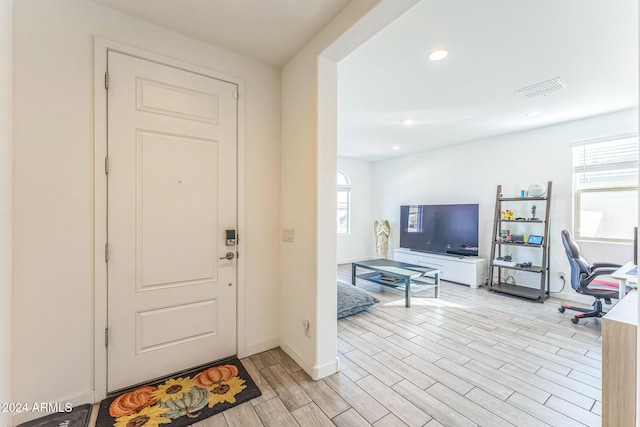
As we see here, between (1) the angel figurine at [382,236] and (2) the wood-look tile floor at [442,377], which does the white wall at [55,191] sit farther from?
(1) the angel figurine at [382,236]

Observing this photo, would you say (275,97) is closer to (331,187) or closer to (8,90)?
(331,187)

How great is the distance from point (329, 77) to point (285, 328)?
7.17 feet

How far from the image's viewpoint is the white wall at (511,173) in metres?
3.75

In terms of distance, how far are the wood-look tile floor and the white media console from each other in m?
1.32

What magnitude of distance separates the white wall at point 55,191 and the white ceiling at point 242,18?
0.18m

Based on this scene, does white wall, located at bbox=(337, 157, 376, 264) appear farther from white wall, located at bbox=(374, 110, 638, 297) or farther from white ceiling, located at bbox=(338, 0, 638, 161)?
white ceiling, located at bbox=(338, 0, 638, 161)

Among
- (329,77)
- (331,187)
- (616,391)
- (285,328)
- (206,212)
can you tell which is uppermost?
(329,77)

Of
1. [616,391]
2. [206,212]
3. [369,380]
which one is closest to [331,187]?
[206,212]

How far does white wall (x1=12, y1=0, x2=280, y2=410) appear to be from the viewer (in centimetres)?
155

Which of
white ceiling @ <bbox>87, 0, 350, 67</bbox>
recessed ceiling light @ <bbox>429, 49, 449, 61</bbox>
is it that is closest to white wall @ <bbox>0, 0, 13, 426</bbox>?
white ceiling @ <bbox>87, 0, 350, 67</bbox>

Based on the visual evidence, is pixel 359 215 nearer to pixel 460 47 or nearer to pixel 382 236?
pixel 382 236

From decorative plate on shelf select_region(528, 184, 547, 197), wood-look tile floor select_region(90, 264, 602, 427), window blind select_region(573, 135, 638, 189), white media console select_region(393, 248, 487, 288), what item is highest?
window blind select_region(573, 135, 638, 189)

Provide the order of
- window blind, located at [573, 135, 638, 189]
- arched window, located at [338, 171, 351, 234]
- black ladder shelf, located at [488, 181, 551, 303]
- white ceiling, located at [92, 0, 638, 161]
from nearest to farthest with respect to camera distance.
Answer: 1. white ceiling, located at [92, 0, 638, 161]
2. window blind, located at [573, 135, 638, 189]
3. black ladder shelf, located at [488, 181, 551, 303]
4. arched window, located at [338, 171, 351, 234]

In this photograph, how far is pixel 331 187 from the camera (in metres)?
2.12
